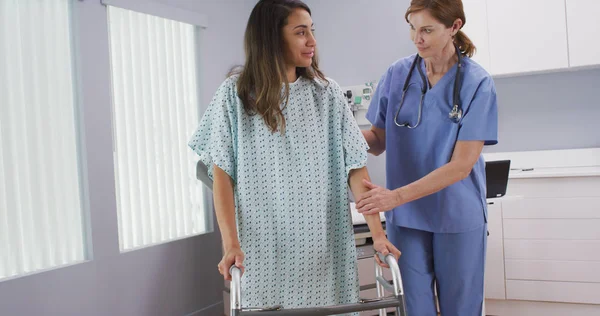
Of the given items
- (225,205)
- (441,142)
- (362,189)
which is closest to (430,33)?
(441,142)

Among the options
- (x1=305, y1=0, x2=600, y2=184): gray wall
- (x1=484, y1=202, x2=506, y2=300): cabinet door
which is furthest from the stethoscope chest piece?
(x1=305, y1=0, x2=600, y2=184): gray wall

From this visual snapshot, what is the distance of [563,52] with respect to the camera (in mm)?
3152

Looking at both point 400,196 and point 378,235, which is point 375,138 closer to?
point 400,196

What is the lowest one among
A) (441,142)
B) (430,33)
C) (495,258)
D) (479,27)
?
(495,258)

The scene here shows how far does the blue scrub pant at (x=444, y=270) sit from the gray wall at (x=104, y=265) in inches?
66.6

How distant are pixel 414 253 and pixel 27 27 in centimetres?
203

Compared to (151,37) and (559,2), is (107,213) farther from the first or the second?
(559,2)

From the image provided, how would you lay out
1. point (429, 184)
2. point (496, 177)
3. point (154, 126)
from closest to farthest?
point (429, 184) → point (496, 177) → point (154, 126)

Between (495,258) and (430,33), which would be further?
(495,258)

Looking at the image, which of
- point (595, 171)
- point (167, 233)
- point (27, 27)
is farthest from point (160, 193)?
point (595, 171)

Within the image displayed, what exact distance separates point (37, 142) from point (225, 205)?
1.54 meters

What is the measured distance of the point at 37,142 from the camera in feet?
8.19

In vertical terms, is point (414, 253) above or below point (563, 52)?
below

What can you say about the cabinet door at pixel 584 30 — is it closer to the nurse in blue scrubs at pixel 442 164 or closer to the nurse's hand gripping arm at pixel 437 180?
the nurse in blue scrubs at pixel 442 164
